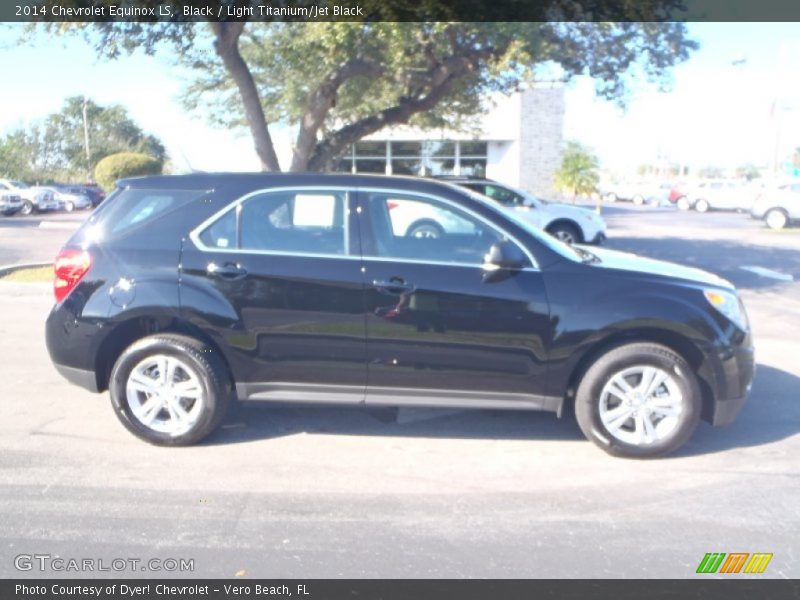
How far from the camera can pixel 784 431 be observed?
5.99 metres

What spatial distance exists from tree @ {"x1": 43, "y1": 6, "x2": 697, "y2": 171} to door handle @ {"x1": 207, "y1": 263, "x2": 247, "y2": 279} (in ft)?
22.7

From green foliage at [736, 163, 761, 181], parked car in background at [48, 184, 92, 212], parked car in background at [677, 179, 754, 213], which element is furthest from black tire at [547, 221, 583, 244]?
green foliage at [736, 163, 761, 181]

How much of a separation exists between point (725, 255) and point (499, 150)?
22.1 meters

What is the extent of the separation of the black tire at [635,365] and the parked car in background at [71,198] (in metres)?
35.7

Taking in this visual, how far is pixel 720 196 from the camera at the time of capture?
3869cm

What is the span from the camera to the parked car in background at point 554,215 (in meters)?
17.2

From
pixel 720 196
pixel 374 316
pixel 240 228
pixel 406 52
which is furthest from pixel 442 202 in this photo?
pixel 720 196

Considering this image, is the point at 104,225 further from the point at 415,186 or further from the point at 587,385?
the point at 587,385

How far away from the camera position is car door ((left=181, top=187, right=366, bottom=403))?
5434 millimetres

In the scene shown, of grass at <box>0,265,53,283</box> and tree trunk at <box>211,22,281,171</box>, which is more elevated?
tree trunk at <box>211,22,281,171</box>

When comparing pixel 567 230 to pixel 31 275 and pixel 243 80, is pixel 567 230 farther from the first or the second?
pixel 31 275

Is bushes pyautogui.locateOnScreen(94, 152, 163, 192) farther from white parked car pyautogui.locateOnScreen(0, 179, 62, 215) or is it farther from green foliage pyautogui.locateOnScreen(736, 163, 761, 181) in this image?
green foliage pyautogui.locateOnScreen(736, 163, 761, 181)
